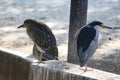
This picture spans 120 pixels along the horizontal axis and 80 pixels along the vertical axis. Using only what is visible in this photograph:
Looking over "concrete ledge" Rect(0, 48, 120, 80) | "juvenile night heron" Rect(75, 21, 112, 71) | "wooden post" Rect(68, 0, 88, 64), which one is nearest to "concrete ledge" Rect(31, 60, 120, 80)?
"concrete ledge" Rect(0, 48, 120, 80)

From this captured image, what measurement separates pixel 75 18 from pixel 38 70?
1.58 meters

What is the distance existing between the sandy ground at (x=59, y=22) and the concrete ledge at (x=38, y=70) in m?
1.33

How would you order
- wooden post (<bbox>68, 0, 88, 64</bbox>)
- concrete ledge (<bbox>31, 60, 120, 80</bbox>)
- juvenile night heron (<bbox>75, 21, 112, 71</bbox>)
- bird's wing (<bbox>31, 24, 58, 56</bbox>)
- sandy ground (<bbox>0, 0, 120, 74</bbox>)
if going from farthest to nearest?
1. sandy ground (<bbox>0, 0, 120, 74</bbox>)
2. wooden post (<bbox>68, 0, 88, 64</bbox>)
3. bird's wing (<bbox>31, 24, 58, 56</bbox>)
4. juvenile night heron (<bbox>75, 21, 112, 71</bbox>)
5. concrete ledge (<bbox>31, 60, 120, 80</bbox>)

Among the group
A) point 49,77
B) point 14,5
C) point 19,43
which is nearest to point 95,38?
point 49,77

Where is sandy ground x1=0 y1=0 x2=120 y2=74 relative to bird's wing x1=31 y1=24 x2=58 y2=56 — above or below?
below

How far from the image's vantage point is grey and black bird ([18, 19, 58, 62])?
5.94 meters

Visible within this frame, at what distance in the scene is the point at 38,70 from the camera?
18.2ft

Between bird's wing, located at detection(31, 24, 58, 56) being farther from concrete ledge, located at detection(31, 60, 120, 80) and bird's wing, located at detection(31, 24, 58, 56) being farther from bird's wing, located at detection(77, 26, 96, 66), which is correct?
bird's wing, located at detection(77, 26, 96, 66)

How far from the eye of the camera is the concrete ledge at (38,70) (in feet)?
16.9

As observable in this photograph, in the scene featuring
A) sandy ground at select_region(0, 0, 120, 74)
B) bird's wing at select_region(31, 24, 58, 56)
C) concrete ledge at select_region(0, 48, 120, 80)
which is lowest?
sandy ground at select_region(0, 0, 120, 74)

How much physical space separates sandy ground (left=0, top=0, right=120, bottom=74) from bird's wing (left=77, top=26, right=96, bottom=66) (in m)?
1.64

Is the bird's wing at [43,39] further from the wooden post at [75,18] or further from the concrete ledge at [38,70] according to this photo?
the wooden post at [75,18]

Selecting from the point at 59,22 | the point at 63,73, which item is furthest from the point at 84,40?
the point at 59,22

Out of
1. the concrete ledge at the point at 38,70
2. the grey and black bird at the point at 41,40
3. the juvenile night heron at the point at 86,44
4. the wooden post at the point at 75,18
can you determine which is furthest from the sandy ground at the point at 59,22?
the juvenile night heron at the point at 86,44
